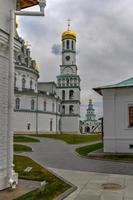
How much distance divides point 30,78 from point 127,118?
164ft

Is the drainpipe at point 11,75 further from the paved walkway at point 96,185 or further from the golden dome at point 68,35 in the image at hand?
the golden dome at point 68,35

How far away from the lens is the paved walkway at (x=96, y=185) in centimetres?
966

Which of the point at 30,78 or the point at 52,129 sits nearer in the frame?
the point at 30,78

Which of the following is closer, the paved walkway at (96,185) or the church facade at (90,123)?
the paved walkway at (96,185)

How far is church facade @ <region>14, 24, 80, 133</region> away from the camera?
225 ft

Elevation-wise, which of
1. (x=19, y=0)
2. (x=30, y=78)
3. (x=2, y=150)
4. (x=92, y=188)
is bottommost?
(x=92, y=188)

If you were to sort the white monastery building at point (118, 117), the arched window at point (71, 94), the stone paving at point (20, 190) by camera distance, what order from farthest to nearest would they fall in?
the arched window at point (71, 94), the white monastery building at point (118, 117), the stone paving at point (20, 190)

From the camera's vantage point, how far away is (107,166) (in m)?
16.6

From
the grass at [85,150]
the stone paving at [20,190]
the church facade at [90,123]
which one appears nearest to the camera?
the stone paving at [20,190]

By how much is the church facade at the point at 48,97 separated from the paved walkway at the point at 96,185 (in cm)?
4312

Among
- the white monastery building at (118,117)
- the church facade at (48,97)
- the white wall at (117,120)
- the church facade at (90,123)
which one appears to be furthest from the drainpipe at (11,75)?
the church facade at (90,123)

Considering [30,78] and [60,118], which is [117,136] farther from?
[60,118]

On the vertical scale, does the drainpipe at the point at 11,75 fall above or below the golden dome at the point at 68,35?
below

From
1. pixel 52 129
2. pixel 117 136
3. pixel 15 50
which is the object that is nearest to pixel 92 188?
pixel 15 50
